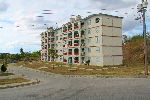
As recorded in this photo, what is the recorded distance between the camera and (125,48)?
319 feet

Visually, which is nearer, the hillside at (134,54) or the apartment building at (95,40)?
the apartment building at (95,40)

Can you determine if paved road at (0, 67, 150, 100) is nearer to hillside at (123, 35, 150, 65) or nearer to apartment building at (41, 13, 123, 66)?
apartment building at (41, 13, 123, 66)

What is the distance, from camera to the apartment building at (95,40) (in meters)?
75.2

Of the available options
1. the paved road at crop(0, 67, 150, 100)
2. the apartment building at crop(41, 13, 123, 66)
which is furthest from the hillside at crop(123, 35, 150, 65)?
the paved road at crop(0, 67, 150, 100)

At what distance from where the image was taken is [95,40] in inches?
3073

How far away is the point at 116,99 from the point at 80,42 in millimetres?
68879

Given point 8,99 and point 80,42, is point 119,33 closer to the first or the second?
point 80,42

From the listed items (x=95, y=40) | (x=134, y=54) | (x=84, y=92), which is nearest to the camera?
(x=84, y=92)

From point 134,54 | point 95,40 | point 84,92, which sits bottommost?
point 84,92

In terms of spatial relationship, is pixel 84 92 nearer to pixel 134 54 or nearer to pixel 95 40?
pixel 95 40

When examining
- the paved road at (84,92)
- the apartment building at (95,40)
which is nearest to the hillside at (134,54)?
the apartment building at (95,40)

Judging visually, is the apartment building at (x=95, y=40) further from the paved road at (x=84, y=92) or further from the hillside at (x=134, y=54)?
the paved road at (x=84, y=92)

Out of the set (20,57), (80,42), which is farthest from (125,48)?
(20,57)

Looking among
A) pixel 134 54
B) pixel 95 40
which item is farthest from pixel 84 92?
pixel 134 54
